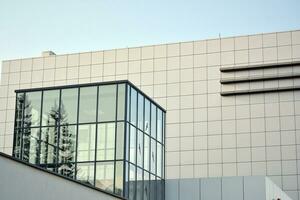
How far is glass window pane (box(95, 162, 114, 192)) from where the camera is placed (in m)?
36.7

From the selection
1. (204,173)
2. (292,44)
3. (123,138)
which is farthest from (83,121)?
(292,44)

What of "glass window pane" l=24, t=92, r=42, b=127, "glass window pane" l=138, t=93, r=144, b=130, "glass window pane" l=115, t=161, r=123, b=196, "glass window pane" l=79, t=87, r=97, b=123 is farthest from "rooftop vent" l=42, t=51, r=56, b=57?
"glass window pane" l=115, t=161, r=123, b=196

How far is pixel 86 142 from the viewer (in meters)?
38.1

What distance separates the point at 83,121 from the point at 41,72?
1204 inches

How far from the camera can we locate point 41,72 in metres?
68.2

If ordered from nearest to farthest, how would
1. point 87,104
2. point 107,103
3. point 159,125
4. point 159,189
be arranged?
point 107,103, point 87,104, point 159,189, point 159,125

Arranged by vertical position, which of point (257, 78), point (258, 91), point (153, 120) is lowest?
point (153, 120)

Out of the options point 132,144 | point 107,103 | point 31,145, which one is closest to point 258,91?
point 132,144

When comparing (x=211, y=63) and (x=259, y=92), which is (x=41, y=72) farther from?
(x=259, y=92)

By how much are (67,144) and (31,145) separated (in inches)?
94.8

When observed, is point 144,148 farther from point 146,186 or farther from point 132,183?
point 132,183

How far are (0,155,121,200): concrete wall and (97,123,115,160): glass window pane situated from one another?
10.1m

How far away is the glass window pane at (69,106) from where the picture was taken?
128 feet

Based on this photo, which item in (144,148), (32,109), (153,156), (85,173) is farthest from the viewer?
(153,156)
